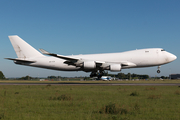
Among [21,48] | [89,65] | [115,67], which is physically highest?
[21,48]

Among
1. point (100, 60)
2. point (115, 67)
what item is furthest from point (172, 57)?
point (100, 60)

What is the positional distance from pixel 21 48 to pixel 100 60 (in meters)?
18.4

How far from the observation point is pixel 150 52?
38438 mm

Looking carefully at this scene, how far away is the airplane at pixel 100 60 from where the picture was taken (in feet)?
125

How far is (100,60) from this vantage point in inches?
1570

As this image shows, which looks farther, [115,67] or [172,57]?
[172,57]

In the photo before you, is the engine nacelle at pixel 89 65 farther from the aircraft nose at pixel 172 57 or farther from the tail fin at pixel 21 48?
the aircraft nose at pixel 172 57

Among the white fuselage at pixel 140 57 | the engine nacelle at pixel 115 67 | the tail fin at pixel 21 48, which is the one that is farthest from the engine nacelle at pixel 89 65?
the tail fin at pixel 21 48

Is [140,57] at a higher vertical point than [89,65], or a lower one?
higher

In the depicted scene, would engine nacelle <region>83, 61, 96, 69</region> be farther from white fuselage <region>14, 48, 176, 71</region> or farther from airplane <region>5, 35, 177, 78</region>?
white fuselage <region>14, 48, 176, 71</region>

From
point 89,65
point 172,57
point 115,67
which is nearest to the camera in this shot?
point 115,67

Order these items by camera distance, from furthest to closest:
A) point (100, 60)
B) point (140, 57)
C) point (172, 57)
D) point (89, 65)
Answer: point (100, 60), point (172, 57), point (140, 57), point (89, 65)

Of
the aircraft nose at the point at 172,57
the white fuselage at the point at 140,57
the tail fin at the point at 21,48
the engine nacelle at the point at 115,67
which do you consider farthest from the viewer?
the tail fin at the point at 21,48

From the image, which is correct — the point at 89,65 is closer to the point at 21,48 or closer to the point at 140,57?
the point at 140,57
